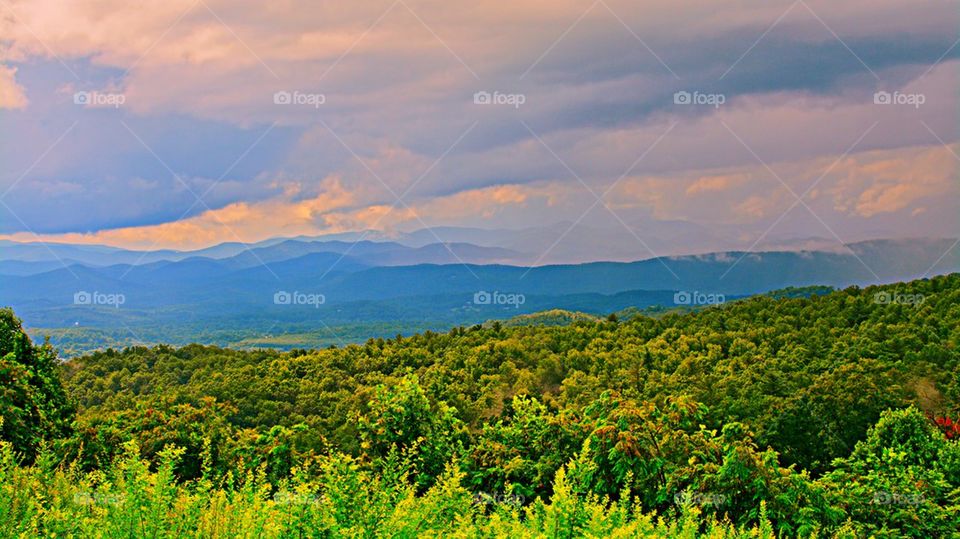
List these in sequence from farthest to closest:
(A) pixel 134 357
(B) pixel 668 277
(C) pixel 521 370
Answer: (B) pixel 668 277 < (A) pixel 134 357 < (C) pixel 521 370

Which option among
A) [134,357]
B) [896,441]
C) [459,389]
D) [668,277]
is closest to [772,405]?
[896,441]

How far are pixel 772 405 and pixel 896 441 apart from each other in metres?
7.39

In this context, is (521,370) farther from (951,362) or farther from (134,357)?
(134,357)

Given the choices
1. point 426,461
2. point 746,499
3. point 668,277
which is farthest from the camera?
point 668,277

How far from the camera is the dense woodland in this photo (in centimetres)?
713

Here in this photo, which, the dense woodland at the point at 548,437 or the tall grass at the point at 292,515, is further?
the dense woodland at the point at 548,437

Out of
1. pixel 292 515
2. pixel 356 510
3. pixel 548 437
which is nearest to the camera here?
pixel 356 510

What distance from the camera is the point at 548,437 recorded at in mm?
12641

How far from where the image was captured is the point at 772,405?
2198cm

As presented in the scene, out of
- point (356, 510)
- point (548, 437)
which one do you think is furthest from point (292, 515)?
point (548, 437)

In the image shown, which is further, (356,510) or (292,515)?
(292,515)

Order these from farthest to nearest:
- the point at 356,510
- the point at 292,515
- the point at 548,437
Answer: the point at 548,437
the point at 292,515
the point at 356,510

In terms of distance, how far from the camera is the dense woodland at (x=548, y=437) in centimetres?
713

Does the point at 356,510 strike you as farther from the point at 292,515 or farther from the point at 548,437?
the point at 548,437
